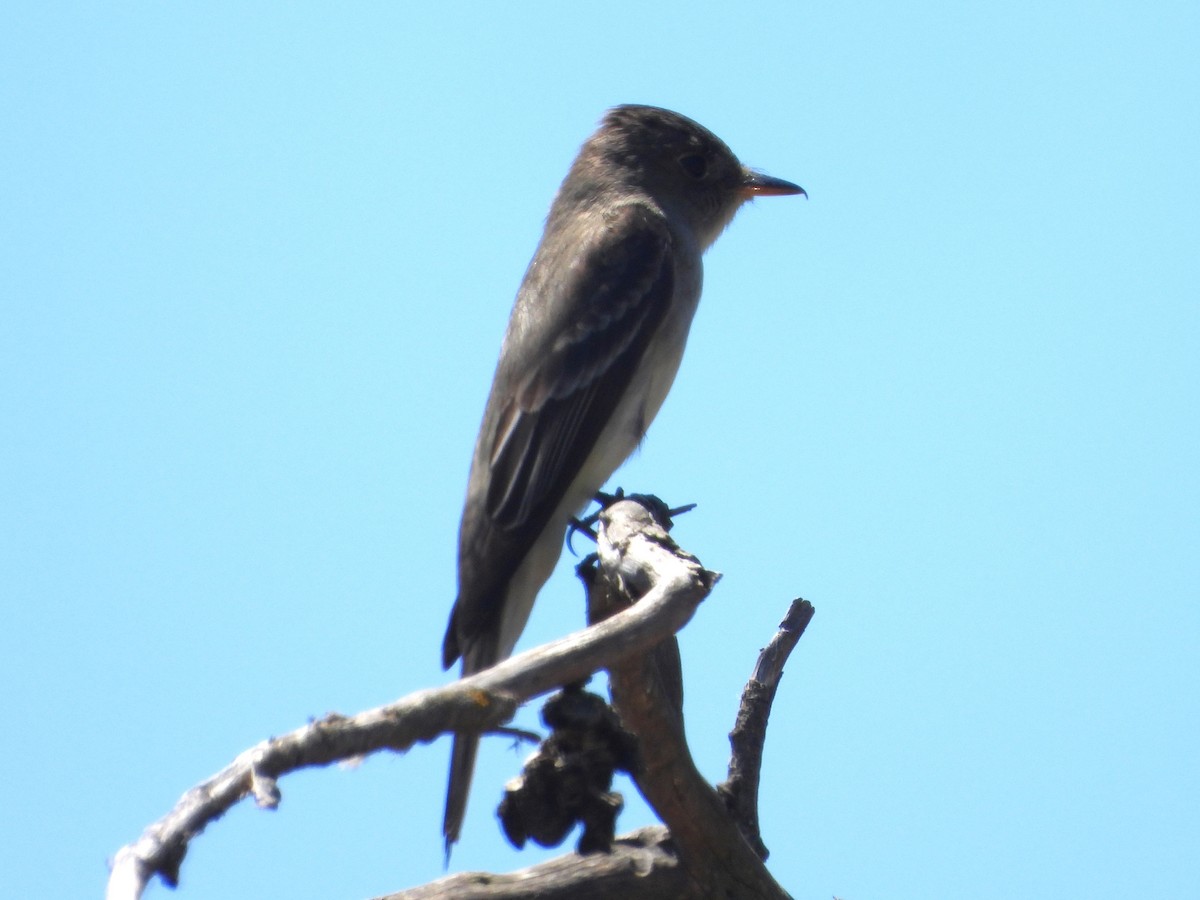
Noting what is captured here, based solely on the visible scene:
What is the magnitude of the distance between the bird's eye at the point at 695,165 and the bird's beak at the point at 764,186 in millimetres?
303

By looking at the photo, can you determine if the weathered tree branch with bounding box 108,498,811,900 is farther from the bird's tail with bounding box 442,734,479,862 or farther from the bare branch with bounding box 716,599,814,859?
the bird's tail with bounding box 442,734,479,862

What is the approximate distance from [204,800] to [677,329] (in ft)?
17.9

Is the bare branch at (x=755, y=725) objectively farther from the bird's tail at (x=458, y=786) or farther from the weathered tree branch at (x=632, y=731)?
the bird's tail at (x=458, y=786)

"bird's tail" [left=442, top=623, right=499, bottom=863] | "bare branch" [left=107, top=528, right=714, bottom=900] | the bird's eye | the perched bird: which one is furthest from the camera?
the bird's eye

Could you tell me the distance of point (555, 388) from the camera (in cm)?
752

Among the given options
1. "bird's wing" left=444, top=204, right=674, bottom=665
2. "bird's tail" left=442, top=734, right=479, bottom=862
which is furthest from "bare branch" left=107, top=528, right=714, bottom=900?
"bird's wing" left=444, top=204, right=674, bottom=665

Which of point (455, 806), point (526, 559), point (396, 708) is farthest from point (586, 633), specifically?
point (526, 559)

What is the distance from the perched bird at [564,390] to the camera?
6.95 metres

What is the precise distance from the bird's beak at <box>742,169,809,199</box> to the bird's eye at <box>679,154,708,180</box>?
303mm

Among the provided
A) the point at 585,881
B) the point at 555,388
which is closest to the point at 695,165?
the point at 555,388

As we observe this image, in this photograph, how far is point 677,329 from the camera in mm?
7723

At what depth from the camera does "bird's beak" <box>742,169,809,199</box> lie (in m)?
9.27

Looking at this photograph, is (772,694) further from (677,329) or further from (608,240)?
(608,240)

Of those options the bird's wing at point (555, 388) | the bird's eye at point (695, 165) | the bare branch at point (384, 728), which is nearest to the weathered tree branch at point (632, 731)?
the bare branch at point (384, 728)
